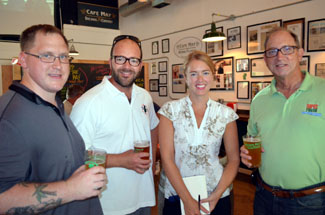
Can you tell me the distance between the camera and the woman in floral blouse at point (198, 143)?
1720 millimetres

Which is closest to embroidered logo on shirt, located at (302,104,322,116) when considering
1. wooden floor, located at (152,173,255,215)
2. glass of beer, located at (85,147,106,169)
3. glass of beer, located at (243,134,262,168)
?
glass of beer, located at (243,134,262,168)

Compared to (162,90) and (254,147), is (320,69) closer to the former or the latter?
(254,147)

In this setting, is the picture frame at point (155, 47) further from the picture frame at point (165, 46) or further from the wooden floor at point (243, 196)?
the wooden floor at point (243, 196)

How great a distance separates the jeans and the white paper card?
1.56 feet

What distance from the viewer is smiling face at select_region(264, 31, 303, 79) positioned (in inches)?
69.2

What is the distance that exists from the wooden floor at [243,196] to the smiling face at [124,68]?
236cm

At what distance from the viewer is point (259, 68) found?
5027 millimetres

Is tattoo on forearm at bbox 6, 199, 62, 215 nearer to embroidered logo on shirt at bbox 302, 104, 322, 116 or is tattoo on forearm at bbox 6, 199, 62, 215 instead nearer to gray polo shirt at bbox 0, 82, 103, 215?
gray polo shirt at bbox 0, 82, 103, 215

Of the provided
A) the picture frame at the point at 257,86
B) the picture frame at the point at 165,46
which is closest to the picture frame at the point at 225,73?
the picture frame at the point at 257,86

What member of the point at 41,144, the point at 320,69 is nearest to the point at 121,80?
the point at 41,144

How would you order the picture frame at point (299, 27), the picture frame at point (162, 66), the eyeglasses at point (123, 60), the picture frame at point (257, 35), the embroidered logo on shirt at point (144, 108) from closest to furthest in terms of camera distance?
the eyeglasses at point (123, 60) → the embroidered logo on shirt at point (144, 108) → the picture frame at point (299, 27) → the picture frame at point (257, 35) → the picture frame at point (162, 66)

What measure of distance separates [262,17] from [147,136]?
13.7 feet

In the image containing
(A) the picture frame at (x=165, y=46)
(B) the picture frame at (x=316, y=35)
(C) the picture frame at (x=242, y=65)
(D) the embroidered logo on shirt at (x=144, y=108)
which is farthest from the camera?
(A) the picture frame at (x=165, y=46)

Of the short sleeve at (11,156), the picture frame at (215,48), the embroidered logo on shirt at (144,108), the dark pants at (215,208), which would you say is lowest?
the dark pants at (215,208)
